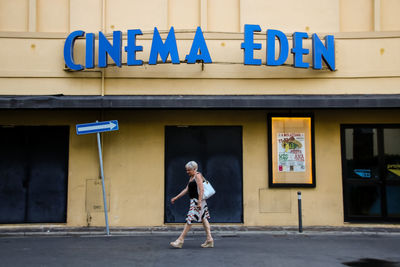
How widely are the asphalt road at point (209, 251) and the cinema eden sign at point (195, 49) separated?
15.1 feet

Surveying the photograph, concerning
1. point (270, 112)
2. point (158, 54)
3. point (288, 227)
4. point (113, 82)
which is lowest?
point (288, 227)

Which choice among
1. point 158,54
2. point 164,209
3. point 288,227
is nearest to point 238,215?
point 288,227

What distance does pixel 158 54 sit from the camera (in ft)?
36.4

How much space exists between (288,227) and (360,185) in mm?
2429

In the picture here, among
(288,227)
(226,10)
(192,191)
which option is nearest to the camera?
(192,191)

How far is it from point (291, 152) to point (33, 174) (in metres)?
7.38

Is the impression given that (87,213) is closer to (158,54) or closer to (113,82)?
(113,82)

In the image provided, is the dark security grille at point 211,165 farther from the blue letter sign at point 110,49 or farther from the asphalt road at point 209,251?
the blue letter sign at point 110,49

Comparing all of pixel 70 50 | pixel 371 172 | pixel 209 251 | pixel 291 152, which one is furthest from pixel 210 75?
pixel 371 172

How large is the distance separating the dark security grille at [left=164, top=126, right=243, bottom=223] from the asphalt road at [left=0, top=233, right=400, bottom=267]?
4.56 feet

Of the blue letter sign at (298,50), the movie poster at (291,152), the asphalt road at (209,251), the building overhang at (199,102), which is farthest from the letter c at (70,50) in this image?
the movie poster at (291,152)

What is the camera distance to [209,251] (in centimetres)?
786

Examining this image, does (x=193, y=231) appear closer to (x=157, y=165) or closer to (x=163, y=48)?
(x=157, y=165)

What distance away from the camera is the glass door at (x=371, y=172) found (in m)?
11.2
